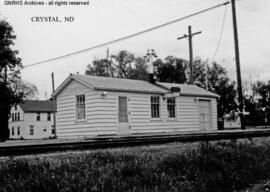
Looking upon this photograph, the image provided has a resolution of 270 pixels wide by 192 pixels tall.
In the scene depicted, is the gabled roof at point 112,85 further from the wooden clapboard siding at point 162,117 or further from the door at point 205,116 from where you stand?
the door at point 205,116

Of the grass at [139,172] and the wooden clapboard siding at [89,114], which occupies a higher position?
the wooden clapboard siding at [89,114]

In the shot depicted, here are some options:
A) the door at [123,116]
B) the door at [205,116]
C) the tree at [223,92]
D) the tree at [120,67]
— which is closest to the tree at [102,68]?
the tree at [120,67]

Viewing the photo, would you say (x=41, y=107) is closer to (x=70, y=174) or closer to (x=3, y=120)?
(x=3, y=120)

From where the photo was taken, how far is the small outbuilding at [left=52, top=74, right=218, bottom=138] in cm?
2134

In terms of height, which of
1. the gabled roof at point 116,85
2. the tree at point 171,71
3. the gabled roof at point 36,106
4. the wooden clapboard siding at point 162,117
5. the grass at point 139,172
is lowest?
the grass at point 139,172

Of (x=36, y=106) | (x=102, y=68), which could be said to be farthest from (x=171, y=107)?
(x=36, y=106)

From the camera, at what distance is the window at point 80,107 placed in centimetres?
2225

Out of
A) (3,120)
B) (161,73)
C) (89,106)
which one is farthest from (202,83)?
(89,106)

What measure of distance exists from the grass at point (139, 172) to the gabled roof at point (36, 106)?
66746mm

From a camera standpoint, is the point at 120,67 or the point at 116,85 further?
the point at 120,67

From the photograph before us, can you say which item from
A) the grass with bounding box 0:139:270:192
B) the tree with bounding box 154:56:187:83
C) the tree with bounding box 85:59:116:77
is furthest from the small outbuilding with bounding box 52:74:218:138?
the tree with bounding box 85:59:116:77

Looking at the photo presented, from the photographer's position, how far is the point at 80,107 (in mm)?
22469

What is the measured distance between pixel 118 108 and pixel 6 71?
28538 mm

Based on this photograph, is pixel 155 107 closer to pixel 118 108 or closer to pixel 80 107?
pixel 118 108
